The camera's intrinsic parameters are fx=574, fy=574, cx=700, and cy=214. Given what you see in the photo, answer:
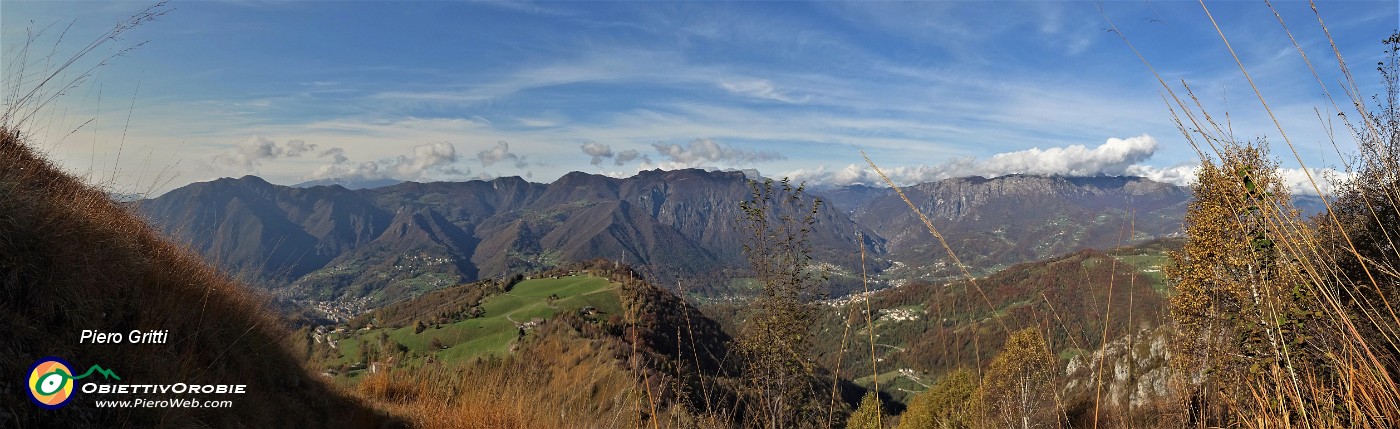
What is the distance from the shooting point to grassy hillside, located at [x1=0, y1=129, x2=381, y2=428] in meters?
3.08

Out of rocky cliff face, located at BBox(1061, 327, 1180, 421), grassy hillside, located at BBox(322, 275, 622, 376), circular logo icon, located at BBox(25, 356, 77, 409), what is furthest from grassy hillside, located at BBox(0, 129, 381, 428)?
grassy hillside, located at BBox(322, 275, 622, 376)

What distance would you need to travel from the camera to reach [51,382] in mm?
3010

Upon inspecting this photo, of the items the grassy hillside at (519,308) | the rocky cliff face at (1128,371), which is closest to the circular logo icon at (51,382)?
the rocky cliff face at (1128,371)

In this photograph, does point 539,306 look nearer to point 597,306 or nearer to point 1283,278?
point 597,306

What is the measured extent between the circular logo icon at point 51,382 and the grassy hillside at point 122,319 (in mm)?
38

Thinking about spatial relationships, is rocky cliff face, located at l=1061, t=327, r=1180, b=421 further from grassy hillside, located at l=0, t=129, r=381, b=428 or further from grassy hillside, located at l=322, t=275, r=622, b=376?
grassy hillside, located at l=322, t=275, r=622, b=376

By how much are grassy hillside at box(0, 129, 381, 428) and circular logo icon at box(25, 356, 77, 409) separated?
38 millimetres

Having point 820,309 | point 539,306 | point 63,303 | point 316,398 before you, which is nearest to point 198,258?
point 316,398

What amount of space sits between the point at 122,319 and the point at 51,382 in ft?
2.57

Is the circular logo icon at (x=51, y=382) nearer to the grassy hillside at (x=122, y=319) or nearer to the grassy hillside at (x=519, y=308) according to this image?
the grassy hillside at (x=122, y=319)

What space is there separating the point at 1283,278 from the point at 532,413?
4697 mm

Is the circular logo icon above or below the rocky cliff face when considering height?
above

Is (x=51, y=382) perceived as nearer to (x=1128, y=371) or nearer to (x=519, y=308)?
(x=1128, y=371)

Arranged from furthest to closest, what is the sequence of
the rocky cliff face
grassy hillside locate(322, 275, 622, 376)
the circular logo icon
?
1. grassy hillside locate(322, 275, 622, 376)
2. the rocky cliff face
3. the circular logo icon
